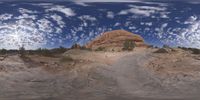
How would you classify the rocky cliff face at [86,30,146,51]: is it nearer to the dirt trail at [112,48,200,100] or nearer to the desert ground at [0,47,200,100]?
the desert ground at [0,47,200,100]

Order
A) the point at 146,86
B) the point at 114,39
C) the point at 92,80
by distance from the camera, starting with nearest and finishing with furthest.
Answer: the point at 146,86 → the point at 92,80 → the point at 114,39

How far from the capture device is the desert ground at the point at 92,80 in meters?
23.9

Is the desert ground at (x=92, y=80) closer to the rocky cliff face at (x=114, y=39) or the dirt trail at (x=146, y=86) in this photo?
the dirt trail at (x=146, y=86)

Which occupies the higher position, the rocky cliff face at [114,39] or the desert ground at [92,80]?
the desert ground at [92,80]

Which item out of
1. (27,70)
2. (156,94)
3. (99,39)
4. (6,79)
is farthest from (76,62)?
(99,39)

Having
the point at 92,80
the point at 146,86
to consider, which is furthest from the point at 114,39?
the point at 146,86

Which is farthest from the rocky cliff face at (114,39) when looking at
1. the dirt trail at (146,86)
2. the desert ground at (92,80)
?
the dirt trail at (146,86)

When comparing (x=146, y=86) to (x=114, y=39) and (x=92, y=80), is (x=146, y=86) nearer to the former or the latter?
(x=92, y=80)

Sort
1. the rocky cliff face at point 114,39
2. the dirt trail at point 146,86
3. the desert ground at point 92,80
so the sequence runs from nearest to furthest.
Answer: the desert ground at point 92,80 → the dirt trail at point 146,86 → the rocky cliff face at point 114,39

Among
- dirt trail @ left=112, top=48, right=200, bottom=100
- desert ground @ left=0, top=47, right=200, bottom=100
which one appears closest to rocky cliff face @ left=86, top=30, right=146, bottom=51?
desert ground @ left=0, top=47, right=200, bottom=100

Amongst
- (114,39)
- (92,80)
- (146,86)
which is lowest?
(114,39)

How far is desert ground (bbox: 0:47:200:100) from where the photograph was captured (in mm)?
23875

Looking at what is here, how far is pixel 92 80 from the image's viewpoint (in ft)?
94.3

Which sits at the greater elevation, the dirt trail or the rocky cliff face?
the dirt trail
